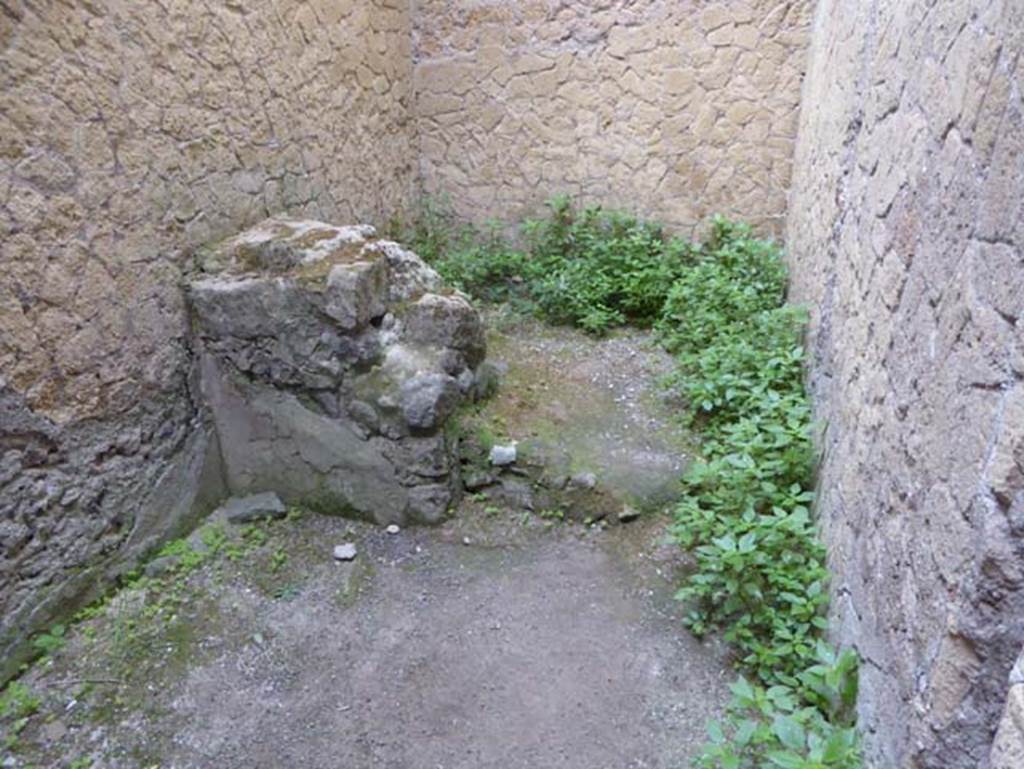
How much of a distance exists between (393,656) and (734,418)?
5.77ft

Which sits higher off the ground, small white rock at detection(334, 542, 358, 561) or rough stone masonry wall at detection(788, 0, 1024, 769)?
rough stone masonry wall at detection(788, 0, 1024, 769)

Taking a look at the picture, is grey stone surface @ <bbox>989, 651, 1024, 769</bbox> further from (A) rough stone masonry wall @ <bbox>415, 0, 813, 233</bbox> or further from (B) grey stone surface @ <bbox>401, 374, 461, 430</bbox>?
(A) rough stone masonry wall @ <bbox>415, 0, 813, 233</bbox>

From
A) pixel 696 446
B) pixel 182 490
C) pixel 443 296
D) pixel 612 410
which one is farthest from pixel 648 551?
pixel 182 490

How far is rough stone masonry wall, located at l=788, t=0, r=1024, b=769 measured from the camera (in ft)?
3.54

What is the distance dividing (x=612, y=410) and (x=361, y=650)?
168 centimetres

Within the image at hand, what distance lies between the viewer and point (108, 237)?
7.97 ft

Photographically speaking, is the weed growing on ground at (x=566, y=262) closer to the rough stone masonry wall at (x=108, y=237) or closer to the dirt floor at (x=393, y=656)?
the dirt floor at (x=393, y=656)

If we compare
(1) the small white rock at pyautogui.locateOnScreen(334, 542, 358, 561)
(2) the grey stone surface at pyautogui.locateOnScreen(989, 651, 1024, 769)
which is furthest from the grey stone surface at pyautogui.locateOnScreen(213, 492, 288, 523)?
(2) the grey stone surface at pyautogui.locateOnScreen(989, 651, 1024, 769)

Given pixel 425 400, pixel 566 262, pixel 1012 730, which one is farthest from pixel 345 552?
pixel 566 262

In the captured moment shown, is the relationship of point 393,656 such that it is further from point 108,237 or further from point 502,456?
point 108,237

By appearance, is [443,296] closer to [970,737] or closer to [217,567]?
[217,567]

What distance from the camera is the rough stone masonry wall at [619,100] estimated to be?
15.0ft

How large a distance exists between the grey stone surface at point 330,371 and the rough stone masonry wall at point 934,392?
147 centimetres

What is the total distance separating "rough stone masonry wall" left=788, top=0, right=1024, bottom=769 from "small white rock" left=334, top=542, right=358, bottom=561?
1.67m
